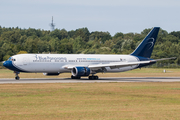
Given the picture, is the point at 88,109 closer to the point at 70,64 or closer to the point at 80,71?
the point at 80,71

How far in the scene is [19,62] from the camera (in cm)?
4356

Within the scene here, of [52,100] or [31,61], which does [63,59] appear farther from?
[52,100]

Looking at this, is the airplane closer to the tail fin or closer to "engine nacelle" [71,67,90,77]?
"engine nacelle" [71,67,90,77]

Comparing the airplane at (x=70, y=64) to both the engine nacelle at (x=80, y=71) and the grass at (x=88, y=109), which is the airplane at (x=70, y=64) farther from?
the grass at (x=88, y=109)

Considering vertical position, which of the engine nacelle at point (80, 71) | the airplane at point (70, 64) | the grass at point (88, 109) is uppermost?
the airplane at point (70, 64)

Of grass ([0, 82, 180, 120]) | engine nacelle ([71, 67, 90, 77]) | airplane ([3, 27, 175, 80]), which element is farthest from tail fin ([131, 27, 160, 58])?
grass ([0, 82, 180, 120])

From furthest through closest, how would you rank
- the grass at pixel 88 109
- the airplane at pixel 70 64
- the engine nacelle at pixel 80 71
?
the engine nacelle at pixel 80 71 → the airplane at pixel 70 64 → the grass at pixel 88 109

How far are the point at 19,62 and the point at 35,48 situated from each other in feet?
288

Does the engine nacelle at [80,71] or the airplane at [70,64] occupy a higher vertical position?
the airplane at [70,64]

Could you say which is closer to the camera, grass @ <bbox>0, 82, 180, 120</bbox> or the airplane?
grass @ <bbox>0, 82, 180, 120</bbox>

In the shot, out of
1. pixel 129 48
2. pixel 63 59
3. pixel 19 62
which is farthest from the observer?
pixel 129 48

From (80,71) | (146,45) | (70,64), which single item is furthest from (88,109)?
(146,45)

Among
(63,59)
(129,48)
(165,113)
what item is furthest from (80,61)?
(129,48)

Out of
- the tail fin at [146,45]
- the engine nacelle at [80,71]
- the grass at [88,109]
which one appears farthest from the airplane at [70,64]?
the grass at [88,109]
